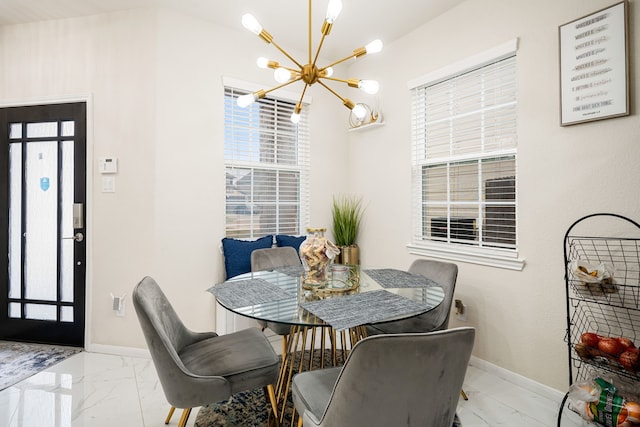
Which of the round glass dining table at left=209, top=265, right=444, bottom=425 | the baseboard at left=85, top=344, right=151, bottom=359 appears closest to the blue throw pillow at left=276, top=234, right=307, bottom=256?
the round glass dining table at left=209, top=265, right=444, bottom=425

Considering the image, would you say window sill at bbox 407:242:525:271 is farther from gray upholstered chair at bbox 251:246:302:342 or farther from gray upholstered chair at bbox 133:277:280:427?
gray upholstered chair at bbox 133:277:280:427

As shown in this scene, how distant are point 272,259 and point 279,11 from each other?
6.69ft

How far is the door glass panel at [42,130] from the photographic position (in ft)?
9.84

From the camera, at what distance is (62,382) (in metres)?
2.39

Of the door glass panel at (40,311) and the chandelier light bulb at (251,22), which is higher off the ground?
the chandelier light bulb at (251,22)

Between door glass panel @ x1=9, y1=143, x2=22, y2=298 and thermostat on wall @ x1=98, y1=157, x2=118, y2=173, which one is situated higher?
thermostat on wall @ x1=98, y1=157, x2=118, y2=173

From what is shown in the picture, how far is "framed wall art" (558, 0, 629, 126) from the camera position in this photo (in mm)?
1874

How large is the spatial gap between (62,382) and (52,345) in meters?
0.83

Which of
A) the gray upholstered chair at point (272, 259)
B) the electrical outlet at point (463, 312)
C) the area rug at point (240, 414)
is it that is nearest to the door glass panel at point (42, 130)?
the gray upholstered chair at point (272, 259)

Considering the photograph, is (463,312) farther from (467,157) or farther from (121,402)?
(121,402)

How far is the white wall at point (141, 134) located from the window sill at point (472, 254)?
6.09 feet

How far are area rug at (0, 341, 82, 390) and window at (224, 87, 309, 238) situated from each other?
1654 millimetres

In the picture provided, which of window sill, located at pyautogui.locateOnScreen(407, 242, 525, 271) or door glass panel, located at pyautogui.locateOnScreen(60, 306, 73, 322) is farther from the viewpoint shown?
door glass panel, located at pyautogui.locateOnScreen(60, 306, 73, 322)

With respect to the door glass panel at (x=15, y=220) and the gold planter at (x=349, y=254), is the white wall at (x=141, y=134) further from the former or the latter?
the gold planter at (x=349, y=254)
